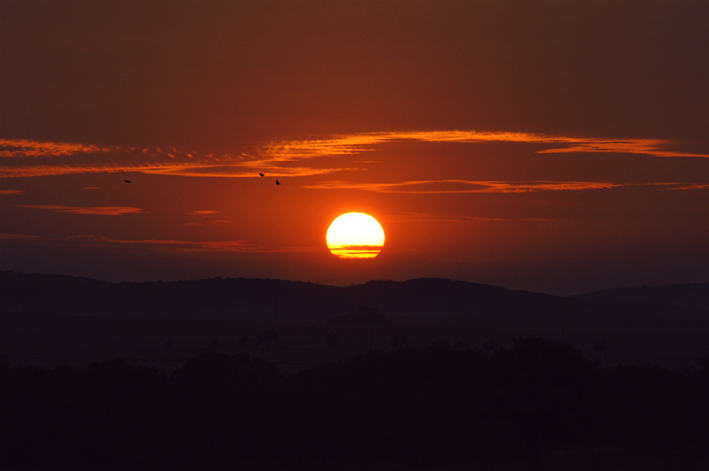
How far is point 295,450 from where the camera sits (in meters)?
36.2

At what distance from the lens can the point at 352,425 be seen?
3816cm

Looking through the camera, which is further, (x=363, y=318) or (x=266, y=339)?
(x=363, y=318)

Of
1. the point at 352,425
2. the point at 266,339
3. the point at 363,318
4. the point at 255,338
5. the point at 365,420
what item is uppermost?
the point at 363,318

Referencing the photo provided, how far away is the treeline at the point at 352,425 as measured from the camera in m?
34.7

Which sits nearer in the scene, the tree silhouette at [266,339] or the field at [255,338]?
the field at [255,338]

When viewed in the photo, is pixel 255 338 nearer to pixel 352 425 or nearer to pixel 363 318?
pixel 363 318

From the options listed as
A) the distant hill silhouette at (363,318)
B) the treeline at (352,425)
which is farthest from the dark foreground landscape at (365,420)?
the distant hill silhouette at (363,318)

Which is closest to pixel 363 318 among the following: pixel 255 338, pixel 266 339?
pixel 255 338

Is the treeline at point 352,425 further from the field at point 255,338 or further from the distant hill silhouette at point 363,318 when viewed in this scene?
the distant hill silhouette at point 363,318

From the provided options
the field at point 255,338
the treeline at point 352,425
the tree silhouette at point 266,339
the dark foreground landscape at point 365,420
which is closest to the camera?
the treeline at point 352,425

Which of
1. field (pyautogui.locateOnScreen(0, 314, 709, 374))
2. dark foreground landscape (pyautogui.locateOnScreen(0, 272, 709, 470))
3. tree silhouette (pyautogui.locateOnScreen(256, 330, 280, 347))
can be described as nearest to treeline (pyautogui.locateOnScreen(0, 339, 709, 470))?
dark foreground landscape (pyautogui.locateOnScreen(0, 272, 709, 470))

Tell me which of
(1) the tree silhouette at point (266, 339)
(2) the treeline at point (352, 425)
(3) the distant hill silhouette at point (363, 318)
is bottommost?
(2) the treeline at point (352, 425)

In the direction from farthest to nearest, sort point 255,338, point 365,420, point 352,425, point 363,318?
point 363,318, point 255,338, point 365,420, point 352,425

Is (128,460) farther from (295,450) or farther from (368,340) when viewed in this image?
(368,340)
